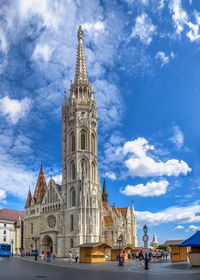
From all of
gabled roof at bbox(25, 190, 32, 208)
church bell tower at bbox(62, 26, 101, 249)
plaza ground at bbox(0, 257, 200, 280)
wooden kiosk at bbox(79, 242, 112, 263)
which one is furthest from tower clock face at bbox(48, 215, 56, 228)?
plaza ground at bbox(0, 257, 200, 280)

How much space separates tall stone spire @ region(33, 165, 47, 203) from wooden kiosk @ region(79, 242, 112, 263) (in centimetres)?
3731

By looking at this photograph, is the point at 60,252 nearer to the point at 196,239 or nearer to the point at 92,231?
the point at 92,231

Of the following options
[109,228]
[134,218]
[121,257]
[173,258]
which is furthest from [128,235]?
[121,257]

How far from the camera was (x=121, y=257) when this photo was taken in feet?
114

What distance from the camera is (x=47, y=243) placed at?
72312 millimetres

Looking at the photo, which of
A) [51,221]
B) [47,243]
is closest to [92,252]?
[51,221]

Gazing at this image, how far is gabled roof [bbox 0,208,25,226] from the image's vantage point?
93062mm

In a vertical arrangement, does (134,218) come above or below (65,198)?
below

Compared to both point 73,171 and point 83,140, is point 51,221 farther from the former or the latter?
point 83,140

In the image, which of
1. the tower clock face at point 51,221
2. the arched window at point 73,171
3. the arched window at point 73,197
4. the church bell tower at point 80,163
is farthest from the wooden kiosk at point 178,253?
the tower clock face at point 51,221

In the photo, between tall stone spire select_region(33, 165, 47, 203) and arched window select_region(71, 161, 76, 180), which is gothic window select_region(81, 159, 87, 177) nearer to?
arched window select_region(71, 161, 76, 180)

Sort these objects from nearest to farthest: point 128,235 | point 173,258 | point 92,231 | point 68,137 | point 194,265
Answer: point 194,265 < point 173,258 < point 92,231 < point 68,137 < point 128,235

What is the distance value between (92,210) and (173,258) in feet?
80.4

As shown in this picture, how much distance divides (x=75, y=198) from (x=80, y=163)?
7801 mm
